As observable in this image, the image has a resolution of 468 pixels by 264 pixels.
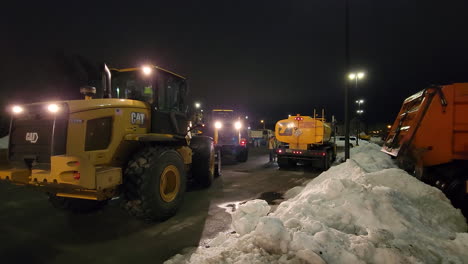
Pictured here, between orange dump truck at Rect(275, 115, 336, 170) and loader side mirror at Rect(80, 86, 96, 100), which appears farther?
orange dump truck at Rect(275, 115, 336, 170)

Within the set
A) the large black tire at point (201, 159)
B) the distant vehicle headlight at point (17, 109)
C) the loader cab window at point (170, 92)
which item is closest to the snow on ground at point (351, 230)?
the loader cab window at point (170, 92)

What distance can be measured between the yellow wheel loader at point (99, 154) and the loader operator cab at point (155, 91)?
26 mm

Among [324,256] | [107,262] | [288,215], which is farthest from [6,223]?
[324,256]

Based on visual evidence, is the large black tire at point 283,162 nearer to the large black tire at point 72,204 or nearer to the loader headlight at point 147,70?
the loader headlight at point 147,70

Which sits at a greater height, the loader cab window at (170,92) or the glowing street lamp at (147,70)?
the glowing street lamp at (147,70)

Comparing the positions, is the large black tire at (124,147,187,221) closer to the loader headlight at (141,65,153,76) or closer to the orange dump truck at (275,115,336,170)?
the loader headlight at (141,65,153,76)

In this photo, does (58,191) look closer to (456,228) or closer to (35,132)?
(35,132)

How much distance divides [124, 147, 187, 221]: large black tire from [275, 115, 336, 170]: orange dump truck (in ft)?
26.5

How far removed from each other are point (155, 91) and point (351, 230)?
4742 millimetres

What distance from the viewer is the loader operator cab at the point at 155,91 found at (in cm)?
591

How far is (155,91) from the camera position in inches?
235

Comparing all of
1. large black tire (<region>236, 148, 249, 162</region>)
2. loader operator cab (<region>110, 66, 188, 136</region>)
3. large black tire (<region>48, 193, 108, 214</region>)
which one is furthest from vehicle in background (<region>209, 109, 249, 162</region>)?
large black tire (<region>48, 193, 108, 214</region>)

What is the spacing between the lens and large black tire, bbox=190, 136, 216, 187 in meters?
7.71

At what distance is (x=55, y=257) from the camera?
372 cm
